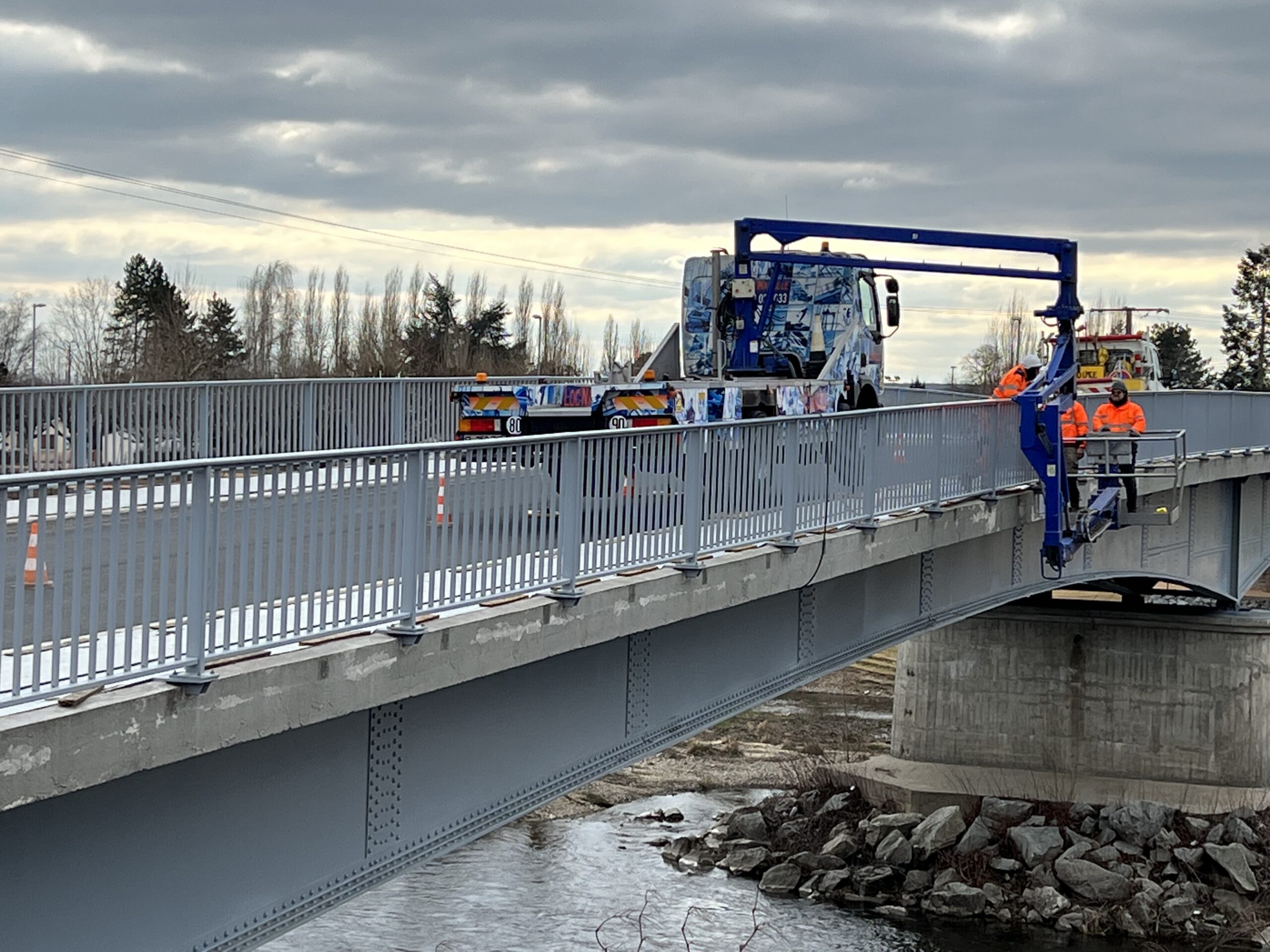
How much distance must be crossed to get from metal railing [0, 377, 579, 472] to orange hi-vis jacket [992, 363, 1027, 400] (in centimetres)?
754

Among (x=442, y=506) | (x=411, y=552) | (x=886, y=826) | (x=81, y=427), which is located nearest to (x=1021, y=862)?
(x=886, y=826)

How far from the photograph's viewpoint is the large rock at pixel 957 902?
24.8m

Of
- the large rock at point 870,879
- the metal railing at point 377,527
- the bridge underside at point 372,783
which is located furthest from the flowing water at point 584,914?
the metal railing at point 377,527

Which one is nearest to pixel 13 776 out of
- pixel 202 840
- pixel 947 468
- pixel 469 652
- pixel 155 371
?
pixel 202 840

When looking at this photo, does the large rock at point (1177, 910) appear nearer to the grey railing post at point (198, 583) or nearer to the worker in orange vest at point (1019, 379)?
the worker in orange vest at point (1019, 379)

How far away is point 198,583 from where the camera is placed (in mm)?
7203

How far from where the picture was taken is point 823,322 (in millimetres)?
21875

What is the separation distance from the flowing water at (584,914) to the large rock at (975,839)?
80.8 inches

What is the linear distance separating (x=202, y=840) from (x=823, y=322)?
15.6m

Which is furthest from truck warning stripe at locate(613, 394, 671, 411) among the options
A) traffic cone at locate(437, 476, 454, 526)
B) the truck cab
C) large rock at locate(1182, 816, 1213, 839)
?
the truck cab

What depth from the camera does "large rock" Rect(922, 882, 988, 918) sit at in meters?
24.8

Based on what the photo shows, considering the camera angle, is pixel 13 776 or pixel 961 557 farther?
pixel 961 557

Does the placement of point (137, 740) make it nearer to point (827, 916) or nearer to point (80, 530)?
point (80, 530)

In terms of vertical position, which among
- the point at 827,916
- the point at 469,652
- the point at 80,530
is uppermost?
the point at 80,530
